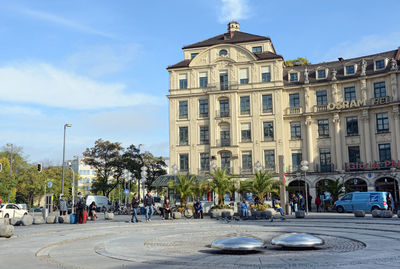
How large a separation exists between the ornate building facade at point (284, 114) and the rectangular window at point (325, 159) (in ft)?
0.35

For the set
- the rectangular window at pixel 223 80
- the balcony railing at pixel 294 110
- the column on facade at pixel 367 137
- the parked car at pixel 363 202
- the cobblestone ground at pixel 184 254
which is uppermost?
the rectangular window at pixel 223 80

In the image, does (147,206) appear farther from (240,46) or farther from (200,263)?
(240,46)

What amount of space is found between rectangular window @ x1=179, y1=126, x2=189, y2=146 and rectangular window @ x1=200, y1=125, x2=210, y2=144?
6.04 ft

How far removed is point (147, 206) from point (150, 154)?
3819 centimetres

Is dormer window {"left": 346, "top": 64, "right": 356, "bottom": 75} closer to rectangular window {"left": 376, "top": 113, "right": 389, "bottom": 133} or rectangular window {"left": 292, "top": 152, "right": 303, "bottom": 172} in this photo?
rectangular window {"left": 376, "top": 113, "right": 389, "bottom": 133}

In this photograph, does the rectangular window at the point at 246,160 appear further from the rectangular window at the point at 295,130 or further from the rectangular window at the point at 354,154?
the rectangular window at the point at 354,154

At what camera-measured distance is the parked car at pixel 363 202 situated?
32.5 metres

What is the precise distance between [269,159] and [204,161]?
25.0 feet

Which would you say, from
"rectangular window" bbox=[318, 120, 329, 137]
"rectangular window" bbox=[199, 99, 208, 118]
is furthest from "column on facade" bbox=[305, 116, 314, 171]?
"rectangular window" bbox=[199, 99, 208, 118]

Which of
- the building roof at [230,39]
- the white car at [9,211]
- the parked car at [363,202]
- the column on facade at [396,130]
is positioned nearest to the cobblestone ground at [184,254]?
the parked car at [363,202]

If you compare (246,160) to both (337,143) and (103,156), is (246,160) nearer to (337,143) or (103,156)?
(337,143)

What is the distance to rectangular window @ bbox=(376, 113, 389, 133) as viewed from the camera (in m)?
43.8

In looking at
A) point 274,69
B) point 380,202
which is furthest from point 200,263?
point 274,69

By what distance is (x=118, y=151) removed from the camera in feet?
201
